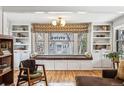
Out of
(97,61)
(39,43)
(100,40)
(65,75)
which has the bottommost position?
(65,75)

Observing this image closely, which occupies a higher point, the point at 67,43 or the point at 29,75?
the point at 67,43

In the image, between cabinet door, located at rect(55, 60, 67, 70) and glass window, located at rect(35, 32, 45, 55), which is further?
glass window, located at rect(35, 32, 45, 55)

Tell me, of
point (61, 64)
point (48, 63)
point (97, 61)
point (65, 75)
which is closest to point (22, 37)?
point (48, 63)

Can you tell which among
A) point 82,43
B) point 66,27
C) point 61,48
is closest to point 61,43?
point 61,48

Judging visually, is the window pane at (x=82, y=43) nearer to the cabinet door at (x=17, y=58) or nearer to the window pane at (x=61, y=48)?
the window pane at (x=61, y=48)

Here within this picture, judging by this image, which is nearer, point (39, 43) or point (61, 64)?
point (61, 64)

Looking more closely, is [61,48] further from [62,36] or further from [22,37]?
[22,37]

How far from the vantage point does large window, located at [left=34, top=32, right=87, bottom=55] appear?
901 centimetres

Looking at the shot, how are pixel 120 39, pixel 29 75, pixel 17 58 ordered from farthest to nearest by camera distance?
1. pixel 17 58
2. pixel 120 39
3. pixel 29 75

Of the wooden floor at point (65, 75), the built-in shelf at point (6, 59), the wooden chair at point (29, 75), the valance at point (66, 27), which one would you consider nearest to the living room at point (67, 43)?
the valance at point (66, 27)

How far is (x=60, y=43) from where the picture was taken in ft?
29.8

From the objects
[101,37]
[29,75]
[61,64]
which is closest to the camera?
[29,75]

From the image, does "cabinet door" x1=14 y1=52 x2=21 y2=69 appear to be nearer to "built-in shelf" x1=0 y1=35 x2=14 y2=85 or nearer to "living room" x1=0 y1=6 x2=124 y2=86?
"living room" x1=0 y1=6 x2=124 y2=86

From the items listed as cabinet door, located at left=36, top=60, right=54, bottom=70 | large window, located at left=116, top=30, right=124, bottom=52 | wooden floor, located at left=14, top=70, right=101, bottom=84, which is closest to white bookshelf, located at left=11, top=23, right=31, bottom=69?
cabinet door, located at left=36, top=60, right=54, bottom=70
